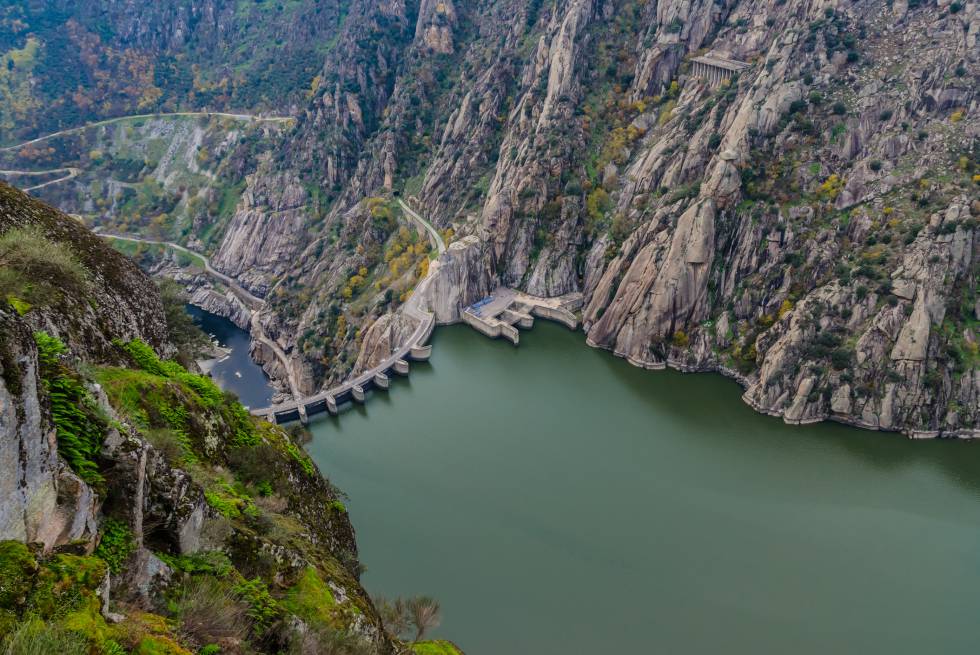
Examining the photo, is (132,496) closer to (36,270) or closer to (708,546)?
(36,270)

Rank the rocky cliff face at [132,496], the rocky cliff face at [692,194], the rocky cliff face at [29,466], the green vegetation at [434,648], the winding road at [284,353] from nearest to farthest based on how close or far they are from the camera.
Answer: the rocky cliff face at [29,466] < the rocky cliff face at [132,496] < the green vegetation at [434,648] < the rocky cliff face at [692,194] < the winding road at [284,353]

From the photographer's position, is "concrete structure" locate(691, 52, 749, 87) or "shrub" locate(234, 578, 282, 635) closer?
"shrub" locate(234, 578, 282, 635)

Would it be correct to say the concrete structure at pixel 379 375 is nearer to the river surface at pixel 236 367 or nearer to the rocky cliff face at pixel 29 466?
the river surface at pixel 236 367

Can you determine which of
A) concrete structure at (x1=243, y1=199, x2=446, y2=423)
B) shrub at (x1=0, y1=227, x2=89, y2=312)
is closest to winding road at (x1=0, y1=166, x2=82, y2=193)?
concrete structure at (x1=243, y1=199, x2=446, y2=423)

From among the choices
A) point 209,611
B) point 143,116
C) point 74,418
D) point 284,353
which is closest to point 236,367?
point 284,353

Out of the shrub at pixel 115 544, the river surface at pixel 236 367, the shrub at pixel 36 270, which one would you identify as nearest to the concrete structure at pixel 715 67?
the river surface at pixel 236 367

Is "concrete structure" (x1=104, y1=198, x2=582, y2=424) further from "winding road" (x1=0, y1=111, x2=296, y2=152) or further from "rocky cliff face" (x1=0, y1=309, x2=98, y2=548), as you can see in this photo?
"rocky cliff face" (x1=0, y1=309, x2=98, y2=548)
